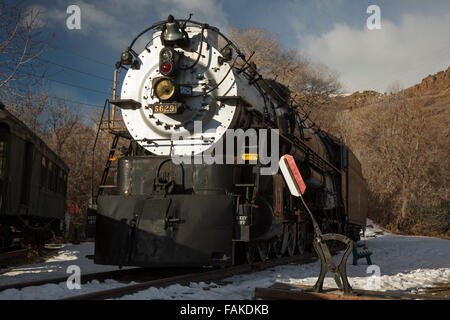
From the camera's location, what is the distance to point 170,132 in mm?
Result: 7320

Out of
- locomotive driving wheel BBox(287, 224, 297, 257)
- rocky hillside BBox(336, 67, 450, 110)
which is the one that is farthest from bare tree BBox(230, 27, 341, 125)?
locomotive driving wheel BBox(287, 224, 297, 257)

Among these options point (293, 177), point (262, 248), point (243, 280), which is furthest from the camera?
point (262, 248)

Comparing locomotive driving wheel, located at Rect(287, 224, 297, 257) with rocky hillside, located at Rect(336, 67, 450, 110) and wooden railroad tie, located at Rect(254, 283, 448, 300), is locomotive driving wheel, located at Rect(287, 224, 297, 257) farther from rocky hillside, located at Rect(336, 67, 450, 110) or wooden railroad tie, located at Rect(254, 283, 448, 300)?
rocky hillside, located at Rect(336, 67, 450, 110)

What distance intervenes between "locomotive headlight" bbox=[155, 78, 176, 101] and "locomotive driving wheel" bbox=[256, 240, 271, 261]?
3093 millimetres

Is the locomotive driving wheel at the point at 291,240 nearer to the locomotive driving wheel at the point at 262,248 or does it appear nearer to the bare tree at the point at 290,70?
the locomotive driving wheel at the point at 262,248

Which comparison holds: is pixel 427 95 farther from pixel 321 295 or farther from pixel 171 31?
pixel 321 295

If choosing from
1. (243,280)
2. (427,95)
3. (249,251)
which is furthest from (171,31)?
(427,95)

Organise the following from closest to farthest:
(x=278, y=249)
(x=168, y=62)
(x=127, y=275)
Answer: (x=127, y=275)
(x=168, y=62)
(x=278, y=249)

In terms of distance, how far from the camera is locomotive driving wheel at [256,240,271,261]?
8086 mm

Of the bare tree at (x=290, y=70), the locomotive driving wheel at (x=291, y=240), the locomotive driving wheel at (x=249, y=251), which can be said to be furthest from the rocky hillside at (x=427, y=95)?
the locomotive driving wheel at (x=249, y=251)

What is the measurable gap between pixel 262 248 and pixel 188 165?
2374mm

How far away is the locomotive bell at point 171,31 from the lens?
7.42 meters

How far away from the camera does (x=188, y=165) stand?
7094 mm
